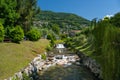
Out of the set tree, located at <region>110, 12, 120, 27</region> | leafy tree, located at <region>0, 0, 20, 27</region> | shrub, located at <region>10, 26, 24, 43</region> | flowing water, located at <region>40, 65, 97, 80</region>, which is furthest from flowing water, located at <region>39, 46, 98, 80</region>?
leafy tree, located at <region>0, 0, 20, 27</region>

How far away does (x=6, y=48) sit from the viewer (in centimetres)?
3944

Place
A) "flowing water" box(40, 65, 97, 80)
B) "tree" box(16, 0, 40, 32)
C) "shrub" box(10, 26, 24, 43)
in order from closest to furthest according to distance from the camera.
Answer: "flowing water" box(40, 65, 97, 80) → "shrub" box(10, 26, 24, 43) → "tree" box(16, 0, 40, 32)

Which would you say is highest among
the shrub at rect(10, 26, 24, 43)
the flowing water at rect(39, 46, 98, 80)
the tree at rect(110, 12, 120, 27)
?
the tree at rect(110, 12, 120, 27)

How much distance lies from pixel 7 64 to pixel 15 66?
0.97 m

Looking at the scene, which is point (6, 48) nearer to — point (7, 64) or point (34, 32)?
point (7, 64)

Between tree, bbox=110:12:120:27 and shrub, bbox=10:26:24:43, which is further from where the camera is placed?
shrub, bbox=10:26:24:43

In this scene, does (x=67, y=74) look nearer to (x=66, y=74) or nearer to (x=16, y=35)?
(x=66, y=74)

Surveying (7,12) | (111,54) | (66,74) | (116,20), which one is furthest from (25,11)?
(111,54)

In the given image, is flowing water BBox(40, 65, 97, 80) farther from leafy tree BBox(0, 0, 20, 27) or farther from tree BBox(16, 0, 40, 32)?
tree BBox(16, 0, 40, 32)

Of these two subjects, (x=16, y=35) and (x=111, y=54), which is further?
(x=16, y=35)

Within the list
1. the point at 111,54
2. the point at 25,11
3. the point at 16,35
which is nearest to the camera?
the point at 111,54

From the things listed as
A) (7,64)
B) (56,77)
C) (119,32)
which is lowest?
(56,77)


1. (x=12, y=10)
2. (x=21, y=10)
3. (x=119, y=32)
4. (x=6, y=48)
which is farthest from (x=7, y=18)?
(x=119, y=32)

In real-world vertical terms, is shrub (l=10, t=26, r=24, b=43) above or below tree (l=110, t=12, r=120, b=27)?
below
